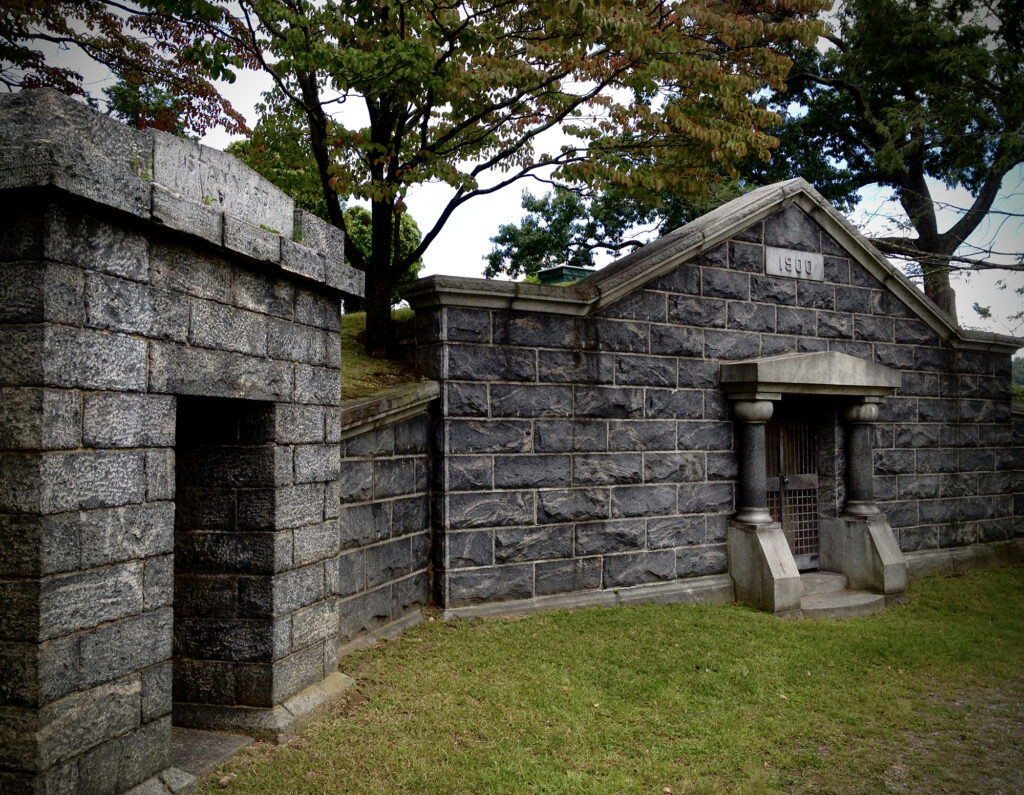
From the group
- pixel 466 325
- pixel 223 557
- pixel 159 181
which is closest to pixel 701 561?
pixel 466 325

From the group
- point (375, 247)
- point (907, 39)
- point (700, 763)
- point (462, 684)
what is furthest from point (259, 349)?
point (907, 39)

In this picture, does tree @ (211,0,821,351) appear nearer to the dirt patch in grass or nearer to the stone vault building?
the stone vault building

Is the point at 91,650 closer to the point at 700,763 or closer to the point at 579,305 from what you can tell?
the point at 700,763

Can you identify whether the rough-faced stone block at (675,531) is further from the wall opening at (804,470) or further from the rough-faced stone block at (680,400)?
the wall opening at (804,470)

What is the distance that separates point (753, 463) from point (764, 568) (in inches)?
42.2

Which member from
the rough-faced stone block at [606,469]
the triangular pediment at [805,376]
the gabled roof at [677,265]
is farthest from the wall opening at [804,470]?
the rough-faced stone block at [606,469]

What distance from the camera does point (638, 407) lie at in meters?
7.35

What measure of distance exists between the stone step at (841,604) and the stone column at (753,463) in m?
0.97

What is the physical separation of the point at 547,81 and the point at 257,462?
18.0 ft

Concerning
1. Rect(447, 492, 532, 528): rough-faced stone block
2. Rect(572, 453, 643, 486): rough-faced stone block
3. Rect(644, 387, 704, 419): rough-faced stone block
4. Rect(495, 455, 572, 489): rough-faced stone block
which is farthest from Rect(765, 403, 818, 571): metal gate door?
Rect(447, 492, 532, 528): rough-faced stone block

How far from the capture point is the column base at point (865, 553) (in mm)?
8125

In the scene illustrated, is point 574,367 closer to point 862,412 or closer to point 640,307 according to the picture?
point 640,307

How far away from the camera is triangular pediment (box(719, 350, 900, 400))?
24.8ft

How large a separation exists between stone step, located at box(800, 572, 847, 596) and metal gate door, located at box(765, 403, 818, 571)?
0.79 ft
